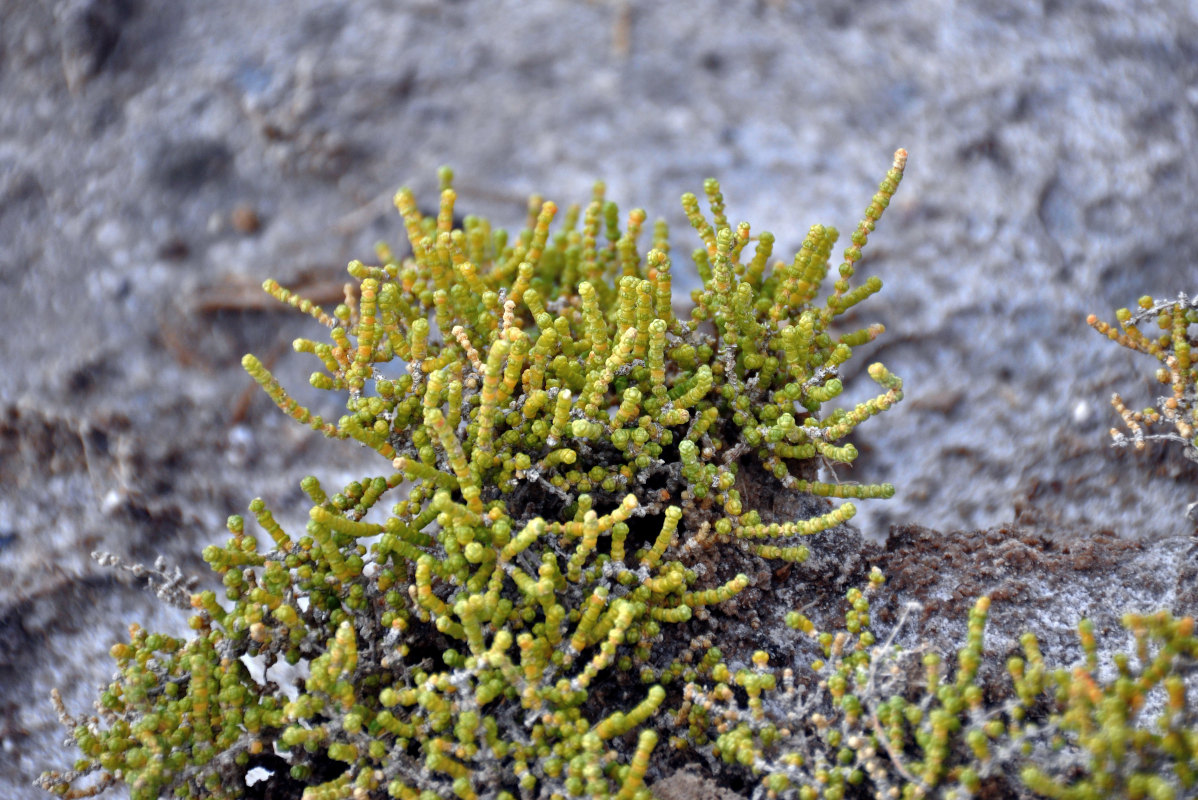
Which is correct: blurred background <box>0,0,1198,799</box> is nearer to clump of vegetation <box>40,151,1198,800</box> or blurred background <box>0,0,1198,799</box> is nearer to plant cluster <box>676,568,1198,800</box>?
clump of vegetation <box>40,151,1198,800</box>

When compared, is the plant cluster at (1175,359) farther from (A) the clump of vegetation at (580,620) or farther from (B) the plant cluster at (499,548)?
(B) the plant cluster at (499,548)

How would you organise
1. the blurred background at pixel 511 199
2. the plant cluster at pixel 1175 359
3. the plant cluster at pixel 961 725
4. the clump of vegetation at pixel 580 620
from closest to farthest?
the plant cluster at pixel 961 725, the clump of vegetation at pixel 580 620, the plant cluster at pixel 1175 359, the blurred background at pixel 511 199

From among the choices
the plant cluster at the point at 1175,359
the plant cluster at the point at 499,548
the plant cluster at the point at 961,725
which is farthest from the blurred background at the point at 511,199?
the plant cluster at the point at 961,725

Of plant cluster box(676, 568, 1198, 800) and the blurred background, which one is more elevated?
the blurred background

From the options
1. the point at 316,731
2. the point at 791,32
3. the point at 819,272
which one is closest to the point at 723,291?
the point at 819,272

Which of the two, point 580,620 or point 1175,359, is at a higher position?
point 1175,359

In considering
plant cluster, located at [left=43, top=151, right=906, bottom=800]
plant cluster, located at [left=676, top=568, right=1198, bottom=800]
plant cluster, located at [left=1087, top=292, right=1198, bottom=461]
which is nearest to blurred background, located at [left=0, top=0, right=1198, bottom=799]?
plant cluster, located at [left=1087, top=292, right=1198, bottom=461]

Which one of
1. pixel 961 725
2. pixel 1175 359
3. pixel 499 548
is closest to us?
pixel 961 725

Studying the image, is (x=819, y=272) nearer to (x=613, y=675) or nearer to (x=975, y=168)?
(x=613, y=675)

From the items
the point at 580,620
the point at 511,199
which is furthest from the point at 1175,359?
the point at 511,199

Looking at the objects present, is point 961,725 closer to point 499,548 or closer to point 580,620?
point 580,620
